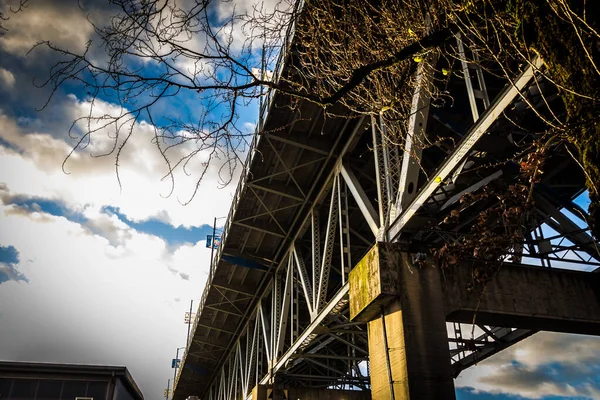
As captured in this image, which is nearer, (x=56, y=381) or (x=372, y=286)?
(x=372, y=286)

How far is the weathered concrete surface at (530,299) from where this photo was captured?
303 inches

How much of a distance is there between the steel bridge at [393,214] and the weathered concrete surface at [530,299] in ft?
0.07

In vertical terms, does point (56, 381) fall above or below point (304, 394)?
above

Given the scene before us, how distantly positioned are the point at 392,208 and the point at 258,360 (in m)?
13.1

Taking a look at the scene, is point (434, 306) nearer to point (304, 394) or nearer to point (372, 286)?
point (372, 286)

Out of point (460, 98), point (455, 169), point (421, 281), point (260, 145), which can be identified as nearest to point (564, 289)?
point (421, 281)

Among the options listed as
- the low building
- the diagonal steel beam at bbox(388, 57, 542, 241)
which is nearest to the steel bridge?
the diagonal steel beam at bbox(388, 57, 542, 241)

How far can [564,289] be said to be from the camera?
27.7 ft

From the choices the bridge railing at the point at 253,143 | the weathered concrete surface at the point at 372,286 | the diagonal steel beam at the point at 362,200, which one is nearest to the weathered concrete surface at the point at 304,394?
the bridge railing at the point at 253,143

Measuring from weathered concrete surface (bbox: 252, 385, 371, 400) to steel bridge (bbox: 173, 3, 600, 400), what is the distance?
0.78 ft

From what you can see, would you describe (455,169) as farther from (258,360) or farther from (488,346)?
(258,360)

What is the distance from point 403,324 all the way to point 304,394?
11.6m

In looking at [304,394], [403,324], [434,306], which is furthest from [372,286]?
[304,394]

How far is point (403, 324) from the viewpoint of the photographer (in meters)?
6.95
